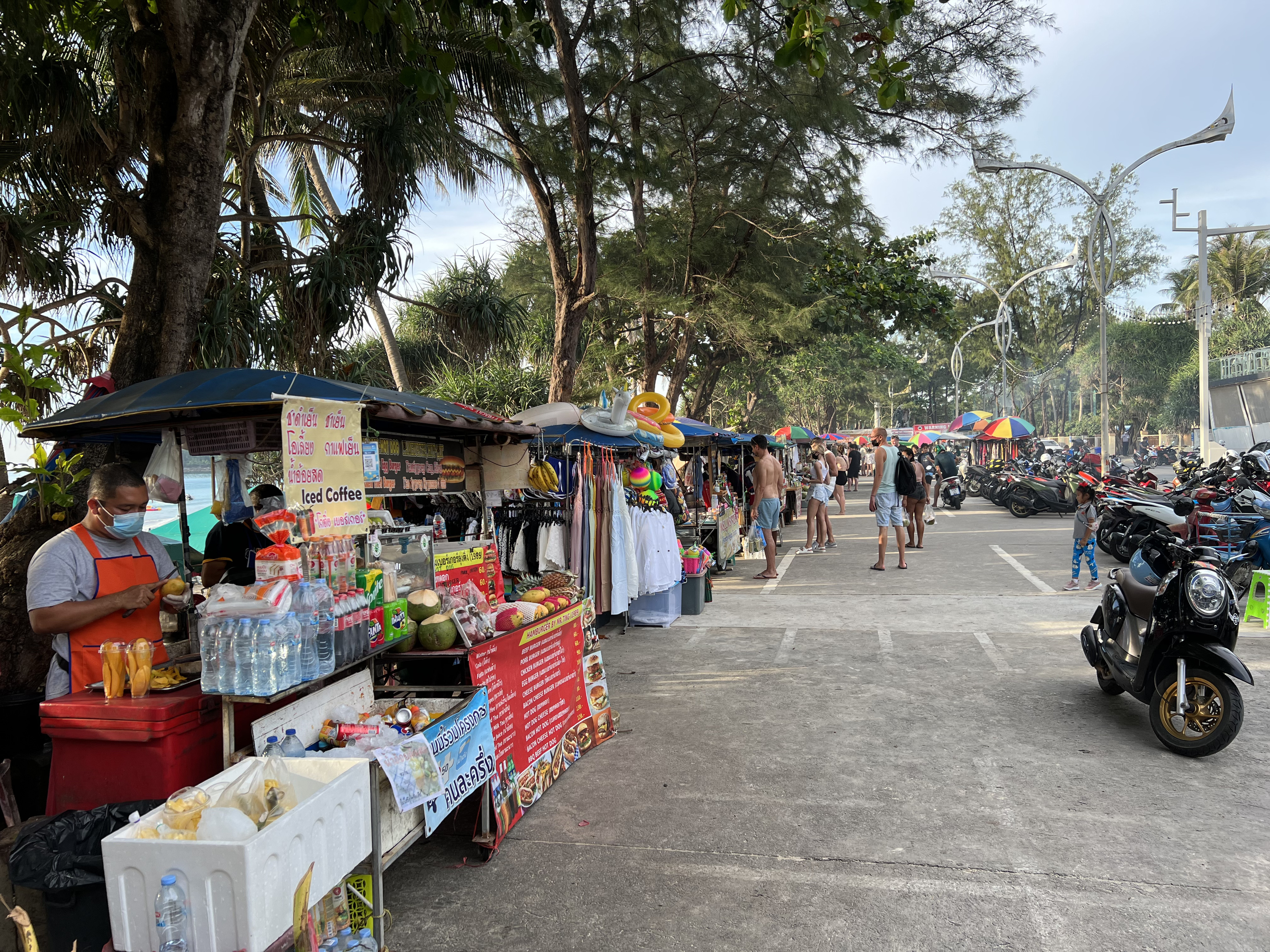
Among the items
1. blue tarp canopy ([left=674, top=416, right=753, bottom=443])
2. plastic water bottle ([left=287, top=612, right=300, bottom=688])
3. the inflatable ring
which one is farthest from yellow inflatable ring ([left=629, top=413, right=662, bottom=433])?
plastic water bottle ([left=287, top=612, right=300, bottom=688])

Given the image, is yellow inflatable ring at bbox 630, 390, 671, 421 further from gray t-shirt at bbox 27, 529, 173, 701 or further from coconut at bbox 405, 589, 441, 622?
gray t-shirt at bbox 27, 529, 173, 701

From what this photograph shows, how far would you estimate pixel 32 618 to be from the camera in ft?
11.0

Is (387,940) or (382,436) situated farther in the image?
(382,436)

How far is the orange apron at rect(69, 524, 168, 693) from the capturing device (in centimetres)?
345

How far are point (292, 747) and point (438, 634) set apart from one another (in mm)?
1083

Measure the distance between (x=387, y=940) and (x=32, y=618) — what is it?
1.97 meters

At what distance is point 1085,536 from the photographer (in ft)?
32.1

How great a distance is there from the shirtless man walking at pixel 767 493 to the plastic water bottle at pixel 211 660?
8.89 metres

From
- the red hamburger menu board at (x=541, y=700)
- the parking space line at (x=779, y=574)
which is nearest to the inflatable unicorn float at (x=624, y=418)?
the parking space line at (x=779, y=574)

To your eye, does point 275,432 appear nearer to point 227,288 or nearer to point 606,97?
point 227,288

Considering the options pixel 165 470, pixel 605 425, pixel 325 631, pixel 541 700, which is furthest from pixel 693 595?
pixel 325 631

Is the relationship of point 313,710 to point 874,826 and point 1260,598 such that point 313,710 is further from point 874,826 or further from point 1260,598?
point 1260,598

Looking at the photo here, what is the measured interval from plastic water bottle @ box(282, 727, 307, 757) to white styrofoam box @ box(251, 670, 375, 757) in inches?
2.2

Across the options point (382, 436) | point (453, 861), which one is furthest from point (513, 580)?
point (453, 861)
